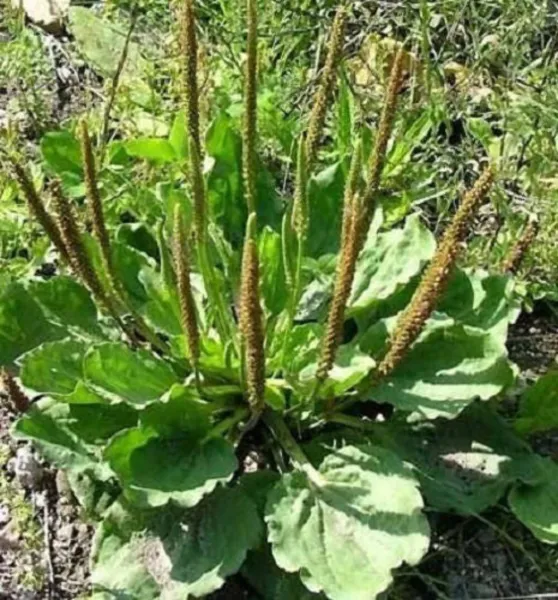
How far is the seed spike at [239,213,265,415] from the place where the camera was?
208 centimetres

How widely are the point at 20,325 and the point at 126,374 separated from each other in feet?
1.13

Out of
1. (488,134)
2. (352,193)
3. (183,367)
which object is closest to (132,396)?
(183,367)

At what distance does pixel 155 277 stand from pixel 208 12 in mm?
1033

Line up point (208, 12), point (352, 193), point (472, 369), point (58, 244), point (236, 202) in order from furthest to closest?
1. point (208, 12)
2. point (236, 202)
3. point (472, 369)
4. point (58, 244)
5. point (352, 193)

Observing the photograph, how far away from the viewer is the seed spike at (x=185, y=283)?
7.15 feet

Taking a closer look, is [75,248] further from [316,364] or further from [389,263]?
[389,263]

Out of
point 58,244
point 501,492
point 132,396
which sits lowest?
point 501,492

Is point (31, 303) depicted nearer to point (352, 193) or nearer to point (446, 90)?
point (352, 193)

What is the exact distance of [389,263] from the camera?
2.81 meters

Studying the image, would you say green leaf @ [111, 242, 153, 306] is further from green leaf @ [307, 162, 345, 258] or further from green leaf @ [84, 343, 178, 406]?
green leaf @ [307, 162, 345, 258]

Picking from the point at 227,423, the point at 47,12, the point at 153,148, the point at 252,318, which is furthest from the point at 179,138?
the point at 47,12

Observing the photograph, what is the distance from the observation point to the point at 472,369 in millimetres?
2629

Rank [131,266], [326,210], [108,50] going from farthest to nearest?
[108,50] < [326,210] < [131,266]

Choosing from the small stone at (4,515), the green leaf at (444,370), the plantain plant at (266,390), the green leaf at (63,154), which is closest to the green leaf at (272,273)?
the plantain plant at (266,390)
